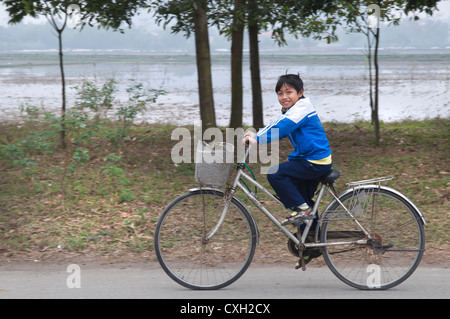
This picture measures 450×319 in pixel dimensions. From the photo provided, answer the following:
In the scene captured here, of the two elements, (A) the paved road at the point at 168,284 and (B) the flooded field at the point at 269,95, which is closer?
(A) the paved road at the point at 168,284

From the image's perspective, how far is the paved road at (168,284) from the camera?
5207 mm

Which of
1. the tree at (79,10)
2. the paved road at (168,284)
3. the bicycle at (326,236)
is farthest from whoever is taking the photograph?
the tree at (79,10)

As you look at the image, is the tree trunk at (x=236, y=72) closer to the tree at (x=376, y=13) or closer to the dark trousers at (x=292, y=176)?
the tree at (x=376, y=13)

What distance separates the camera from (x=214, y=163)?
16.7 ft

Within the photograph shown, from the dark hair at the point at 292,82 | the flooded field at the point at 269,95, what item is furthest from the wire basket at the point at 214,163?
the flooded field at the point at 269,95

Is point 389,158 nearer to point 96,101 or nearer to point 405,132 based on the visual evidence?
point 405,132

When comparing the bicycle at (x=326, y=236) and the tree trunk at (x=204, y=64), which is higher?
the tree trunk at (x=204, y=64)

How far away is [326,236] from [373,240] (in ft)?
1.42

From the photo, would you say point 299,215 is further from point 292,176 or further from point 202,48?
point 202,48

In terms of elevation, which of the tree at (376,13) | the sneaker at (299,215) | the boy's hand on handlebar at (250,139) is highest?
the tree at (376,13)

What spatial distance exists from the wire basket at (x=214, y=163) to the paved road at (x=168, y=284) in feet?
3.33

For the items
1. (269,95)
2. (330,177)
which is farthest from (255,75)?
(269,95)

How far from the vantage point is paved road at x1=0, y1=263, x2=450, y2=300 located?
5207 millimetres

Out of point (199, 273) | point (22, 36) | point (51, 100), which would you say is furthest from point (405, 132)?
point (22, 36)
